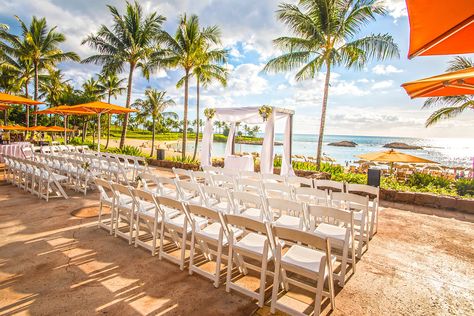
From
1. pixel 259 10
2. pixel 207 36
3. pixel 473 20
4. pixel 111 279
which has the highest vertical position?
pixel 207 36

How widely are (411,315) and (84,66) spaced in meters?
21.3

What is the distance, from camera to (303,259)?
8.45 ft

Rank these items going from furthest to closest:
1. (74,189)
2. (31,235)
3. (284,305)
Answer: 1. (74,189)
2. (31,235)
3. (284,305)

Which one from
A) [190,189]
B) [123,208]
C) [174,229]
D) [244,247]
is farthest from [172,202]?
[123,208]

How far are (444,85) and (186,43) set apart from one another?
43.1 ft

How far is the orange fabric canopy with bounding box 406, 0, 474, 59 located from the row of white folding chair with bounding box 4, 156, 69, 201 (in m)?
7.08

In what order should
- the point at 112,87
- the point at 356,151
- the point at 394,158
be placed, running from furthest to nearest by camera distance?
the point at 356,151, the point at 112,87, the point at 394,158

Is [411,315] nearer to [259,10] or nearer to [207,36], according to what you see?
[259,10]

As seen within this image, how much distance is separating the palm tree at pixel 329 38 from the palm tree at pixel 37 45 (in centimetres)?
1840

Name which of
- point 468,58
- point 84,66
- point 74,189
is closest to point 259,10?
point 74,189

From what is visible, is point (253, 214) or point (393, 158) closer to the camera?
point (253, 214)

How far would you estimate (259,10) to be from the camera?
771 centimetres

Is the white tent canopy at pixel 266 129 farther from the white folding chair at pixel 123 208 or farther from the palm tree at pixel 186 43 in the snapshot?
the white folding chair at pixel 123 208

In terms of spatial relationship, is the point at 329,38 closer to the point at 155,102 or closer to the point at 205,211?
the point at 205,211
